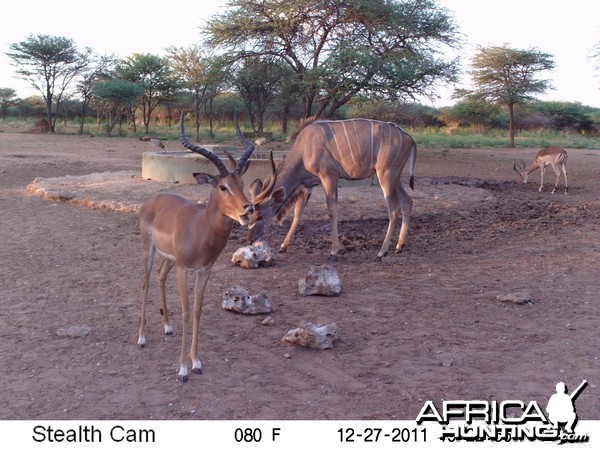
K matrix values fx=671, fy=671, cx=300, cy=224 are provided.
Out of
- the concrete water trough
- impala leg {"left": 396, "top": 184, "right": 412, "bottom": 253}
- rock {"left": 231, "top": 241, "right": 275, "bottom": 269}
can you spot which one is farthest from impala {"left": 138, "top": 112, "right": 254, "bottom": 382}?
the concrete water trough

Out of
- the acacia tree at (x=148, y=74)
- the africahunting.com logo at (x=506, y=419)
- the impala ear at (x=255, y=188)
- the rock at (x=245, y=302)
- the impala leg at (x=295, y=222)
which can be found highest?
the acacia tree at (x=148, y=74)

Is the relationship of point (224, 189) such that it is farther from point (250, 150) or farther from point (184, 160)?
point (184, 160)

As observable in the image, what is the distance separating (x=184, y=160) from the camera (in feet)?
41.2

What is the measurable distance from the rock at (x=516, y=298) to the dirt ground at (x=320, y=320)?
6 centimetres

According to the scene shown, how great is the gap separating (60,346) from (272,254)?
132 inches

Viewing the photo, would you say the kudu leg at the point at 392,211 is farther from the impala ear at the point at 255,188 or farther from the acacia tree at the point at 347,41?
the acacia tree at the point at 347,41

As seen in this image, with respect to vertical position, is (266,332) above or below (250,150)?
below

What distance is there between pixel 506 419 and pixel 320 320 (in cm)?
228

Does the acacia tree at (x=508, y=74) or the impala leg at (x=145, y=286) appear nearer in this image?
the impala leg at (x=145, y=286)

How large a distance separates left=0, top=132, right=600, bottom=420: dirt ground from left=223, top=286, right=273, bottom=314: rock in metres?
0.09

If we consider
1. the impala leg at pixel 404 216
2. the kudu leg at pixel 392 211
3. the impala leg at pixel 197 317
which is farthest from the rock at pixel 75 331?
the impala leg at pixel 404 216

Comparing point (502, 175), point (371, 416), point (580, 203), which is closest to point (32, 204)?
point (371, 416)

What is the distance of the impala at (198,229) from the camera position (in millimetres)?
4570

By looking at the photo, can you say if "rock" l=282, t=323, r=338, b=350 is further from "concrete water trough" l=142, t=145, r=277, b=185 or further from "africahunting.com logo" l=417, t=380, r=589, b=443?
"concrete water trough" l=142, t=145, r=277, b=185
